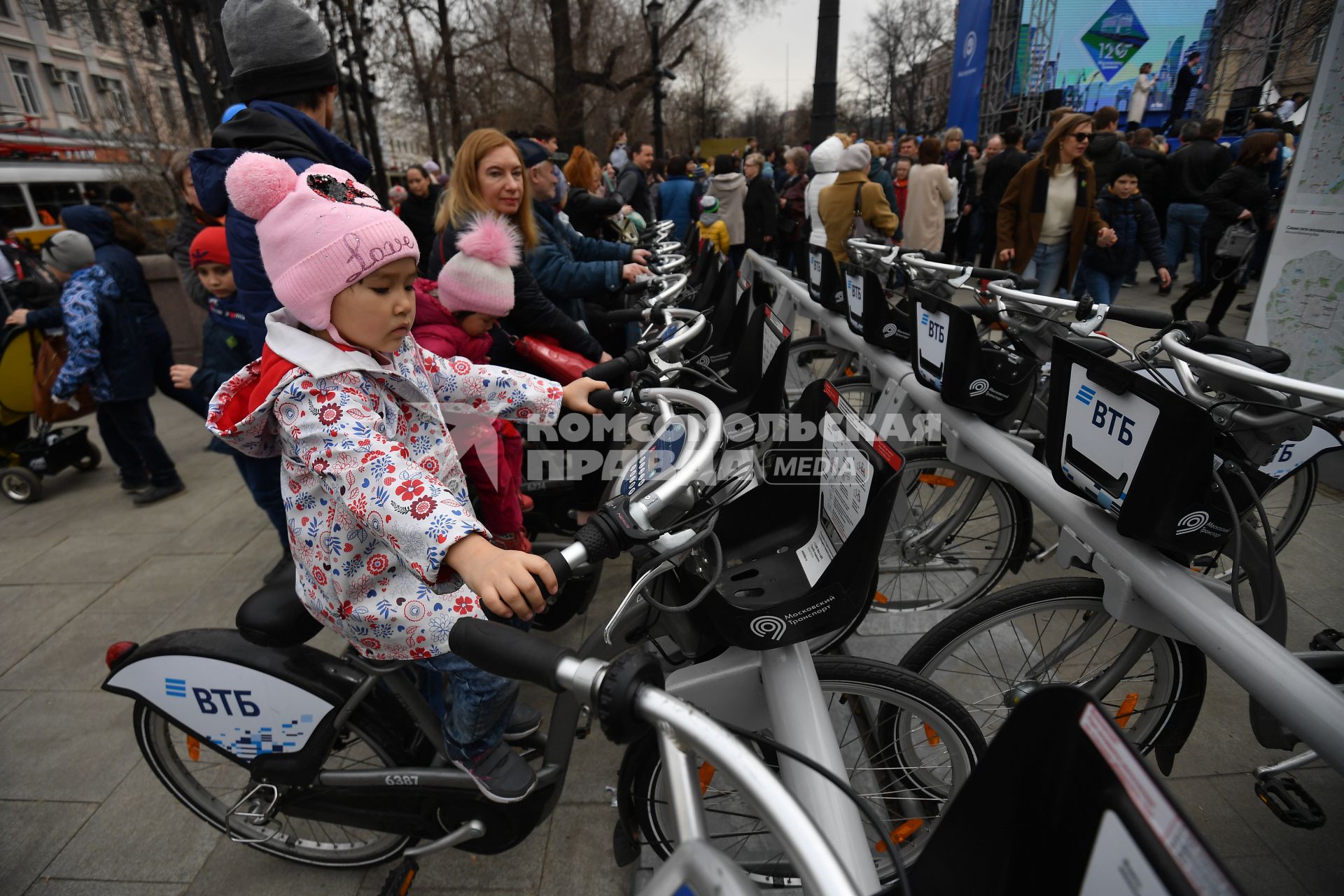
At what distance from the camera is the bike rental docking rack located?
124 centimetres

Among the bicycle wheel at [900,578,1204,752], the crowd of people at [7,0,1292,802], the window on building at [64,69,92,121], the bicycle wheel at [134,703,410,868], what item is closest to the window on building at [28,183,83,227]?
the window on building at [64,69,92,121]

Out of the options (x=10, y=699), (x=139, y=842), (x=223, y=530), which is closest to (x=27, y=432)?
(x=223, y=530)

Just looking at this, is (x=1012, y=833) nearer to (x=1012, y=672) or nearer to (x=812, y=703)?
(x=812, y=703)

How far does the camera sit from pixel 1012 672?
237 cm

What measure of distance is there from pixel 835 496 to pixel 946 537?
1826 millimetres

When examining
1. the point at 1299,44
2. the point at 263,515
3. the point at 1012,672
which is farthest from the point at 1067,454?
the point at 1299,44

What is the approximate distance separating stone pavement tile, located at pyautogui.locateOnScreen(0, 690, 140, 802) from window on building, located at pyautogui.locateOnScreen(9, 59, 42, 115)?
1575 inches

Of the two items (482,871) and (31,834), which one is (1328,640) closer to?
(482,871)

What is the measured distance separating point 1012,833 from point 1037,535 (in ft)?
10.7

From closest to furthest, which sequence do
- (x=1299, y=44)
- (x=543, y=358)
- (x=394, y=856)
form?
(x=394, y=856), (x=543, y=358), (x=1299, y=44)

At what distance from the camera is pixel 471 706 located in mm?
1758

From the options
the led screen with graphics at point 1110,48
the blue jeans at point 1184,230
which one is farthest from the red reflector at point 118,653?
the led screen with graphics at point 1110,48

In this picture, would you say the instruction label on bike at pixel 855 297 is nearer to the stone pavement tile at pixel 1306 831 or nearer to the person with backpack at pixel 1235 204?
the stone pavement tile at pixel 1306 831

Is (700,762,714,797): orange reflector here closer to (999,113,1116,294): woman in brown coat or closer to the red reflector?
the red reflector
